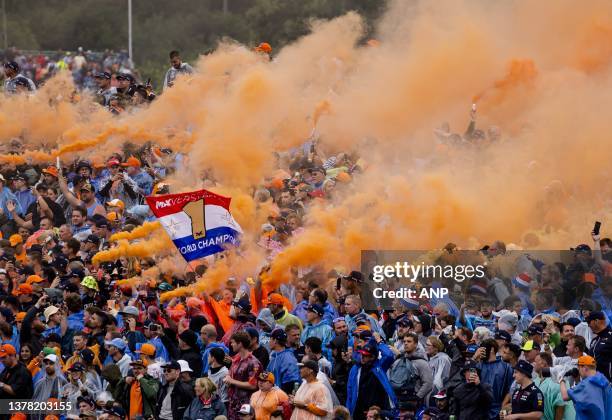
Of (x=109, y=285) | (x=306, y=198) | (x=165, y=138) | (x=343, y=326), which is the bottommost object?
(x=343, y=326)

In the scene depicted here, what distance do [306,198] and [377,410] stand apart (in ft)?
23.7

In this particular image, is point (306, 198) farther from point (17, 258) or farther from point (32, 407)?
point (32, 407)

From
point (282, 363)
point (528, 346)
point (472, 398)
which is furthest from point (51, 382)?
point (528, 346)

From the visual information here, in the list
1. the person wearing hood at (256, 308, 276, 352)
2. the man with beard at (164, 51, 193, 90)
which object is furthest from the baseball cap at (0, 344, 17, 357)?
the man with beard at (164, 51, 193, 90)

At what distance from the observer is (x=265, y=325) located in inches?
613

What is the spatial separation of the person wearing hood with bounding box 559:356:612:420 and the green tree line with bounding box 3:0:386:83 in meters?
33.0

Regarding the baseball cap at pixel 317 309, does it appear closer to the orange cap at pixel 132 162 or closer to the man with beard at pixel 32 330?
the man with beard at pixel 32 330

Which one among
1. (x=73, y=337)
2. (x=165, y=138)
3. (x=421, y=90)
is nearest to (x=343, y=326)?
(x=73, y=337)

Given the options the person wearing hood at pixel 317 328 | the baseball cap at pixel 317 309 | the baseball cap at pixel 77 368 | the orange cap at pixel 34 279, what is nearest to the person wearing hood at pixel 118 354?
the baseball cap at pixel 77 368

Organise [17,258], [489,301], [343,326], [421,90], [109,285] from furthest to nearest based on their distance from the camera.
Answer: [421,90] < [17,258] < [109,285] < [489,301] < [343,326]

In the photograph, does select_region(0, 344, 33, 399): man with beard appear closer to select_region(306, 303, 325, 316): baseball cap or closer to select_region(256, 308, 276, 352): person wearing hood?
Result: select_region(256, 308, 276, 352): person wearing hood

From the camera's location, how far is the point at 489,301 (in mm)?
16047

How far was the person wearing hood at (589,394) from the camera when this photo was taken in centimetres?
1335

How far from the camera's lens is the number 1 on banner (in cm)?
1712
